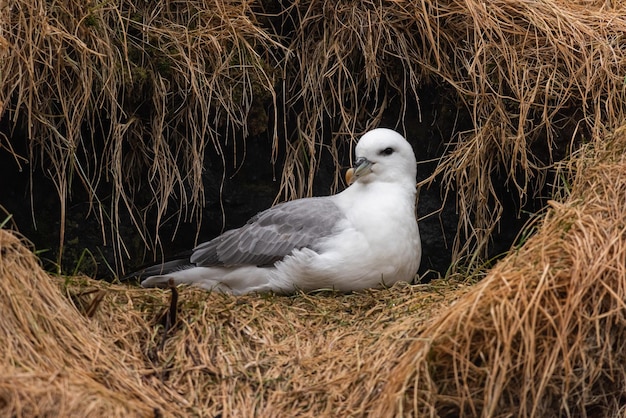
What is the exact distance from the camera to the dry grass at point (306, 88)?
4.98 m

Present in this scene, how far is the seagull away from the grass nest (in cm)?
58

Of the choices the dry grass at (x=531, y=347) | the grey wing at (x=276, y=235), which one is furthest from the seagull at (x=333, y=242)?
the dry grass at (x=531, y=347)

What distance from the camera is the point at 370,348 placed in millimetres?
4043

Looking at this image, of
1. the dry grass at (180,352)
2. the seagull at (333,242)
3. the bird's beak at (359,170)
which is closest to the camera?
the dry grass at (180,352)

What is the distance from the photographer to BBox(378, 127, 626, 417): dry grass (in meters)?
3.52

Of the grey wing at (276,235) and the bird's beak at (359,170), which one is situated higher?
the bird's beak at (359,170)

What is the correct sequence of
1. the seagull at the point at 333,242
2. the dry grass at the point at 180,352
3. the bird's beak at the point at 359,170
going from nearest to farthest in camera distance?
the dry grass at the point at 180,352, the seagull at the point at 333,242, the bird's beak at the point at 359,170

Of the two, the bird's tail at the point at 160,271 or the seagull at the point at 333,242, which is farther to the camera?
the bird's tail at the point at 160,271

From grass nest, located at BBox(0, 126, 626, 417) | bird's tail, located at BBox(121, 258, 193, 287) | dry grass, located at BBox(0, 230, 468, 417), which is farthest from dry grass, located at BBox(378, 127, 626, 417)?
bird's tail, located at BBox(121, 258, 193, 287)

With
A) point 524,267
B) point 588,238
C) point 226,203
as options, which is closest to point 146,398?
point 524,267

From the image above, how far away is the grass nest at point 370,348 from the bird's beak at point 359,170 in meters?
0.94

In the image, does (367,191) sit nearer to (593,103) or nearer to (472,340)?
(593,103)

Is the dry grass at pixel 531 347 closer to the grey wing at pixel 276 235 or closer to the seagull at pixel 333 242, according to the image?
the seagull at pixel 333 242

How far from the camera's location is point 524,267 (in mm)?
3812
